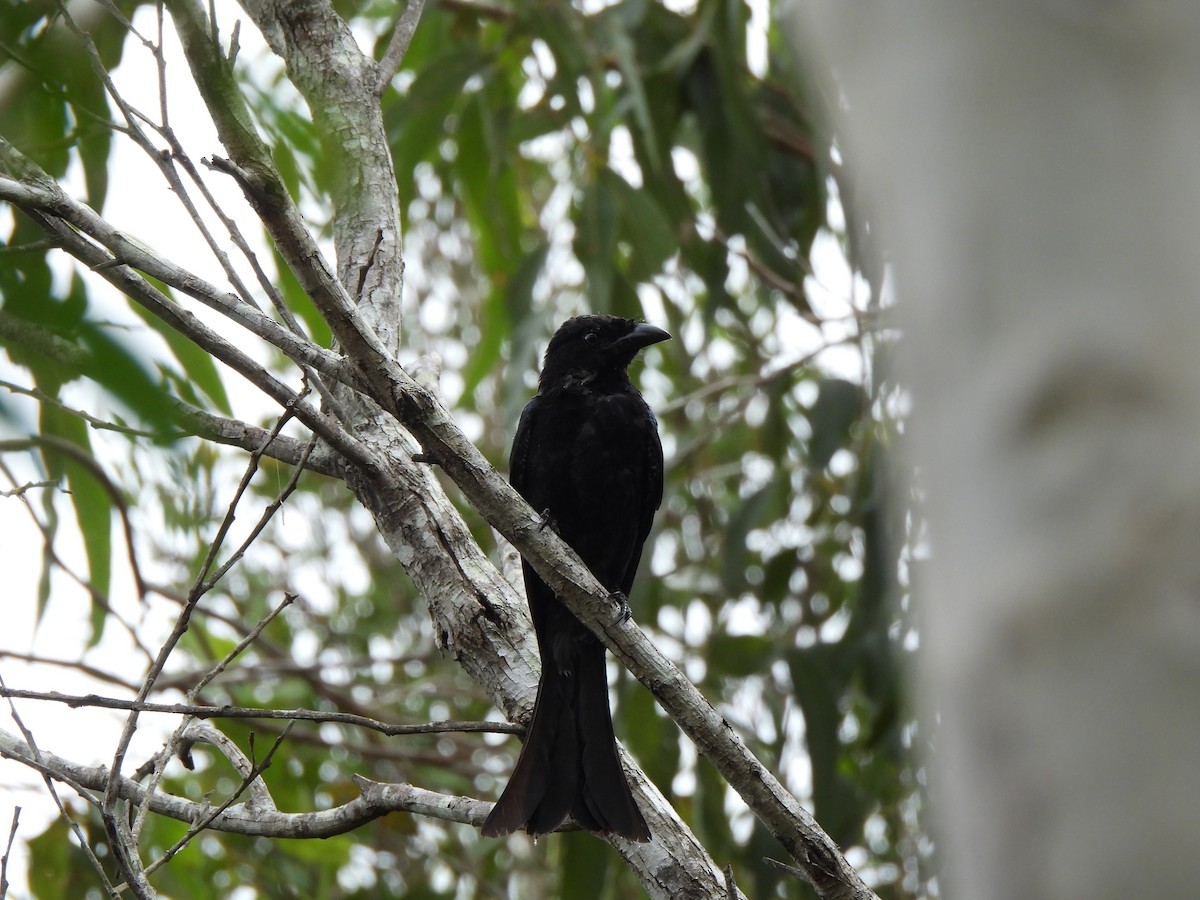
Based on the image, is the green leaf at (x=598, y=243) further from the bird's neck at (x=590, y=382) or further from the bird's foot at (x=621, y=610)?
the bird's foot at (x=621, y=610)

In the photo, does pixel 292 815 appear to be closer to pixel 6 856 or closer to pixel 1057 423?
pixel 6 856

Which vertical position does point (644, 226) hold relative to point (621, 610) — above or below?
above

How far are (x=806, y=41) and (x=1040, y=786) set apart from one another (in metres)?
0.46

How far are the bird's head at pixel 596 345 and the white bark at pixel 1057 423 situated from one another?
3.22 meters

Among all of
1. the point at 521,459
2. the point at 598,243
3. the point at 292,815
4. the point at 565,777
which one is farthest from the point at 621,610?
the point at 598,243

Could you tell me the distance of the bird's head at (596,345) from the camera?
12.6 feet

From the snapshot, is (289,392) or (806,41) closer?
(806,41)

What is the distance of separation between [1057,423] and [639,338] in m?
3.31

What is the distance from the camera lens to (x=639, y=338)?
3826 mm

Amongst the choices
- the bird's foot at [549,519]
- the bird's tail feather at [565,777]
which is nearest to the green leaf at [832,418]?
the bird's foot at [549,519]

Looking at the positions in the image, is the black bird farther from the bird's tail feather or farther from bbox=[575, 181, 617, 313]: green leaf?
bbox=[575, 181, 617, 313]: green leaf

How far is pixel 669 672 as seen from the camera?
2125 mm

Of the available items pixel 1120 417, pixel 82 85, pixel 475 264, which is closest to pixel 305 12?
pixel 82 85

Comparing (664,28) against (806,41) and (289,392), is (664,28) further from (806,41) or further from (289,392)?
(806,41)
